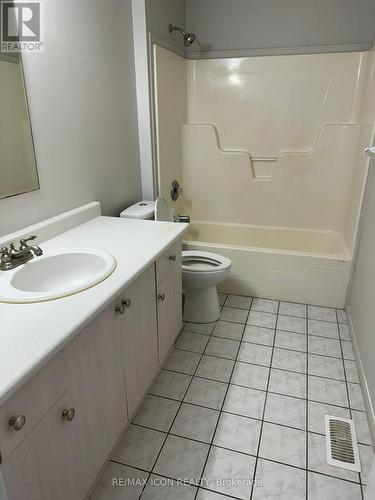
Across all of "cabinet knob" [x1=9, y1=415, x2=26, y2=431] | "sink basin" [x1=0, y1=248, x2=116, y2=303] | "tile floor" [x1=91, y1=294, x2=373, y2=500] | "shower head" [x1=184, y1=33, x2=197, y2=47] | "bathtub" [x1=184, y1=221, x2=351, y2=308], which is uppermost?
"shower head" [x1=184, y1=33, x2=197, y2=47]

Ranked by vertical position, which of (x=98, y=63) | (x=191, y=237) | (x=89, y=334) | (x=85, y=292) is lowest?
(x=191, y=237)

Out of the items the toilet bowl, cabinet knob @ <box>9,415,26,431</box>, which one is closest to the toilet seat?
the toilet bowl

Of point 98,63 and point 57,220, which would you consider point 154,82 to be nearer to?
point 98,63

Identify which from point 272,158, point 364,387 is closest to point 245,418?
point 364,387

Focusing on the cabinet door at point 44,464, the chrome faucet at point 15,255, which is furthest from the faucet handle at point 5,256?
the cabinet door at point 44,464

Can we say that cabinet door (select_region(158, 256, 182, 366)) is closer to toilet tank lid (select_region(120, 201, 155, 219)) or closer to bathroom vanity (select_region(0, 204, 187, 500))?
bathroom vanity (select_region(0, 204, 187, 500))

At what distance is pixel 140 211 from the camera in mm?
2262

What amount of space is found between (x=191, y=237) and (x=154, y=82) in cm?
139

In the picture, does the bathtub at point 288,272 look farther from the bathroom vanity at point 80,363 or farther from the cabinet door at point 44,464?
the cabinet door at point 44,464

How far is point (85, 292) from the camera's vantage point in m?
1.16

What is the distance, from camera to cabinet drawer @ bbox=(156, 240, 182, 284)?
165 cm

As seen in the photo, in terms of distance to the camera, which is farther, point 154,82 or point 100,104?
point 154,82

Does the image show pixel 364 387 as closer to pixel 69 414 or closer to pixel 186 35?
pixel 69 414

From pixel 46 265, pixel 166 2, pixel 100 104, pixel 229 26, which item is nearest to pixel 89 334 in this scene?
pixel 46 265
